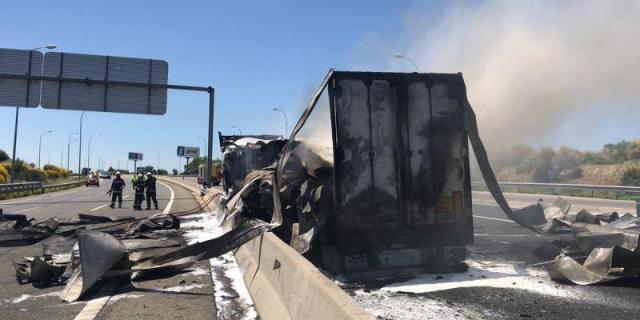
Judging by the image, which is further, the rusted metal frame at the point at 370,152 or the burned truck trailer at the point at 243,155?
the burned truck trailer at the point at 243,155

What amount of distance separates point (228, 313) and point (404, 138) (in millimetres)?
2832

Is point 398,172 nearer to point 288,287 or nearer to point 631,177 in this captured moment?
point 288,287

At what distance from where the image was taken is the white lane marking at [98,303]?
4.36 meters

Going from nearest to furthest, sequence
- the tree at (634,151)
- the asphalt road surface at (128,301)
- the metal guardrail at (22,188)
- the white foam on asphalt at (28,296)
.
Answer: the asphalt road surface at (128,301) < the white foam on asphalt at (28,296) < the metal guardrail at (22,188) < the tree at (634,151)

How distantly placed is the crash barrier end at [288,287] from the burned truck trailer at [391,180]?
2.38ft

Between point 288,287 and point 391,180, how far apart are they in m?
2.35

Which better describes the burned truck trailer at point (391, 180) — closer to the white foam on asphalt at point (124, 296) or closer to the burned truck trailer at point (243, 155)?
the white foam on asphalt at point (124, 296)

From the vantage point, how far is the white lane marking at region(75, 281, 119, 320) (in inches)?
172

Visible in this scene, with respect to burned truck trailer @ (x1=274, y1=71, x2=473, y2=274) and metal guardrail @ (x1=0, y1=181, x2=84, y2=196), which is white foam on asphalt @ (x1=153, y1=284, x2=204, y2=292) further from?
metal guardrail @ (x1=0, y1=181, x2=84, y2=196)

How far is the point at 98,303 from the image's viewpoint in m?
4.79

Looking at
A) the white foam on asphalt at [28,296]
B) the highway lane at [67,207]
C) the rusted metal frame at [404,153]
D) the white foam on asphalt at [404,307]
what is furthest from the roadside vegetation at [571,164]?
the white foam on asphalt at [28,296]

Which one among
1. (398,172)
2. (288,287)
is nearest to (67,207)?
(398,172)

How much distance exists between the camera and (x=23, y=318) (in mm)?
4340

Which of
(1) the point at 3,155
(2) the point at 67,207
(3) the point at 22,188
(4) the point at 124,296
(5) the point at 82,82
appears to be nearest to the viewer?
(4) the point at 124,296
